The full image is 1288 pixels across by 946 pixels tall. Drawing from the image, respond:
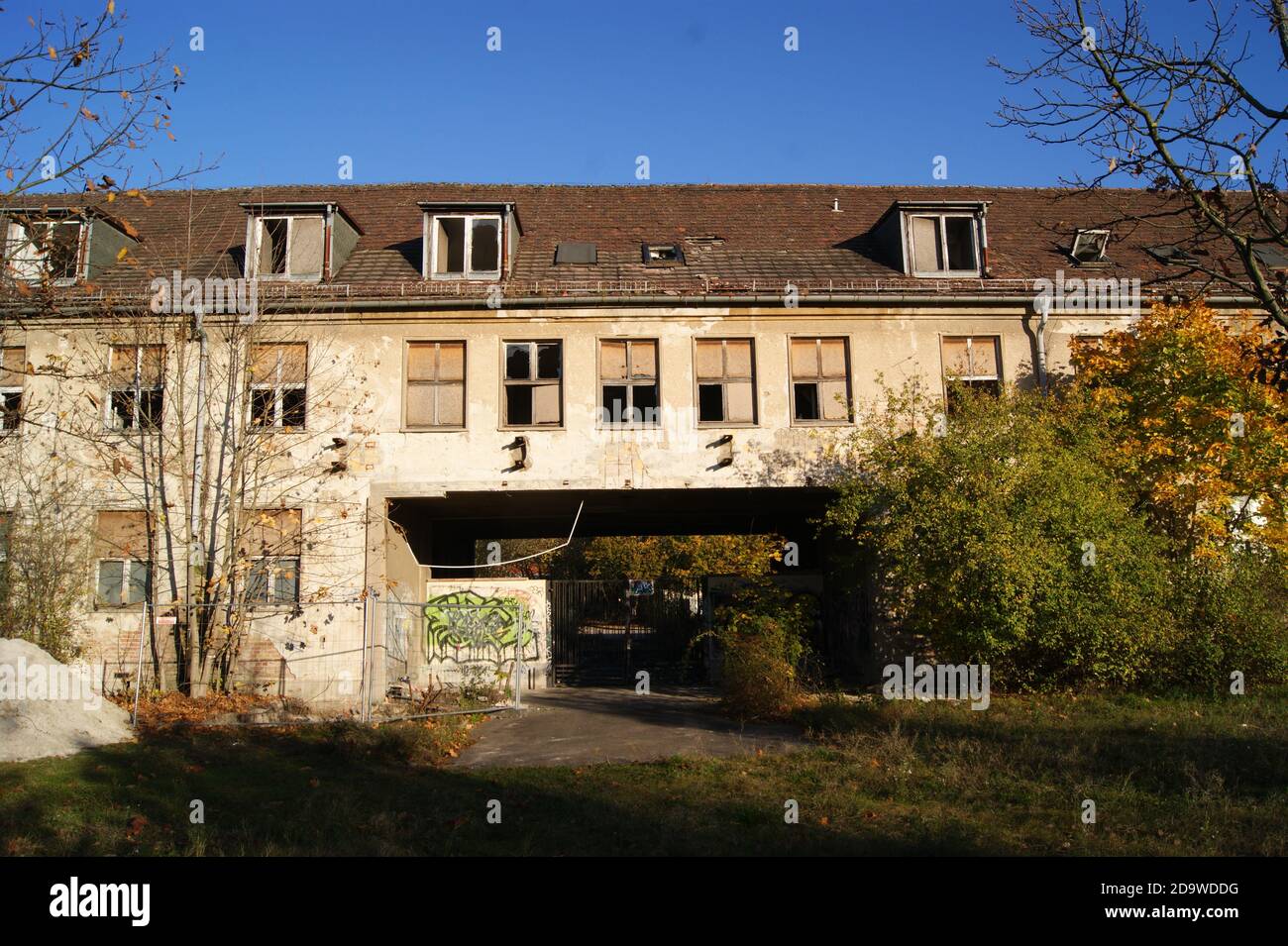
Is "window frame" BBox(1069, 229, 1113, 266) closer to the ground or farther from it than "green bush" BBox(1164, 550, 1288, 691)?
farther from it

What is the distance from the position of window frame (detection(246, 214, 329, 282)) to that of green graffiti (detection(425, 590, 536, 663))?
717 centimetres

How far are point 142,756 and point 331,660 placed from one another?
5.16m

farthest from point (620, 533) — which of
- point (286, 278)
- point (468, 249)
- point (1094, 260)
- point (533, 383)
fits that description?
point (1094, 260)

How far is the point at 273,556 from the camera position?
57.2 feet

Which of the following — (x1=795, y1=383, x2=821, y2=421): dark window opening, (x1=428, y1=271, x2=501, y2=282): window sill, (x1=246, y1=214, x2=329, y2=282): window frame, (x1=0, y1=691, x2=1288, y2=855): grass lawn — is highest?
(x1=246, y1=214, x2=329, y2=282): window frame

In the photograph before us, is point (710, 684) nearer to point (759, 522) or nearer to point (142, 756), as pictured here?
point (759, 522)

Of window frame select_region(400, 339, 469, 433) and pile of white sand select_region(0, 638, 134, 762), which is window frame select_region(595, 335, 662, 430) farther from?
pile of white sand select_region(0, 638, 134, 762)

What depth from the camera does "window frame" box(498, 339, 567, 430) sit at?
18.0m

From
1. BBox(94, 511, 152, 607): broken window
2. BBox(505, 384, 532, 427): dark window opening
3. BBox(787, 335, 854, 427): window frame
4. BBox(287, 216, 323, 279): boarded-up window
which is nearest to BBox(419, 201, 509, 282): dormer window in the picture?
BBox(287, 216, 323, 279): boarded-up window

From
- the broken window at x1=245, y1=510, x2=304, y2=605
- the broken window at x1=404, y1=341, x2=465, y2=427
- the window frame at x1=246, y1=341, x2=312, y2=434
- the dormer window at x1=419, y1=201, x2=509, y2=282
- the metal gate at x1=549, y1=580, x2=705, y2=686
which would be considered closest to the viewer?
the broken window at x1=245, y1=510, x2=304, y2=605

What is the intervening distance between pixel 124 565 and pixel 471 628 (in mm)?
6725

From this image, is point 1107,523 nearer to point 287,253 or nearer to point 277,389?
point 277,389
